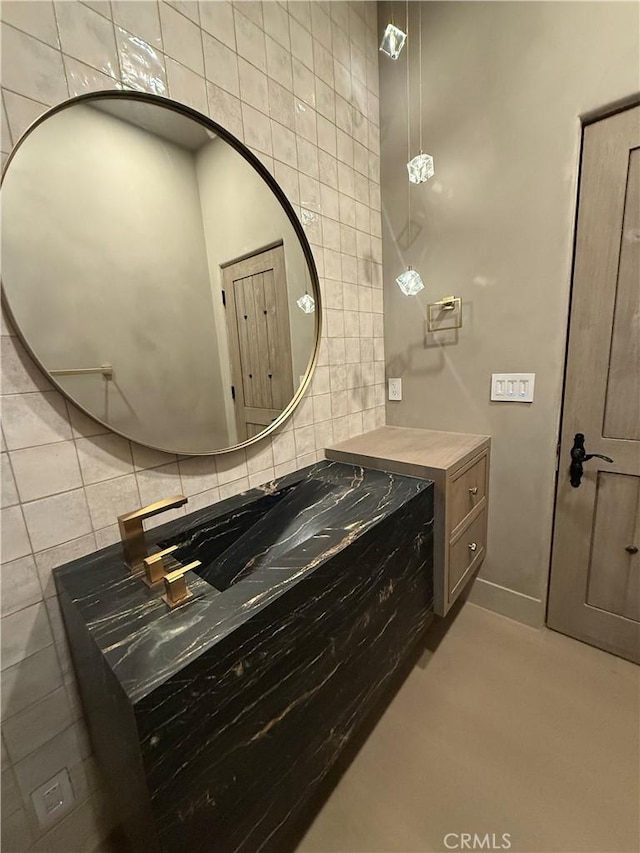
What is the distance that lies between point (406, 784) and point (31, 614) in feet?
3.99

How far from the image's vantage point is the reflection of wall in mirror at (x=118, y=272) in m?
0.76

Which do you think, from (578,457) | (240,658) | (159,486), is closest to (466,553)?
(578,457)

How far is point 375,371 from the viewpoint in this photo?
1.79m

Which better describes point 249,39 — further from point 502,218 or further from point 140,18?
point 502,218

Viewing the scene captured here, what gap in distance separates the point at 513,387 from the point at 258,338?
1.10 meters

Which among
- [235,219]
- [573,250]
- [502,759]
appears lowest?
[502,759]

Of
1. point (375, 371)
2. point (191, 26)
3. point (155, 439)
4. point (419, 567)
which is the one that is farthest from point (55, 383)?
point (375, 371)

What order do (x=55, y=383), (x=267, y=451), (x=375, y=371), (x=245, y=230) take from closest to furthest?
(x=55, y=383)
(x=245, y=230)
(x=267, y=451)
(x=375, y=371)

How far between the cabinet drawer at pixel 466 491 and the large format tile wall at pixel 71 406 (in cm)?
60

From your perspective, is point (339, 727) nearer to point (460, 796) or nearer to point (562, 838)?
point (460, 796)

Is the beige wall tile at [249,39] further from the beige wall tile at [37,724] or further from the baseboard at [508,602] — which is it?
the baseboard at [508,602]

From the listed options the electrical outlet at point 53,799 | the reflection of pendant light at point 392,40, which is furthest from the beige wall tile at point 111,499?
the reflection of pendant light at point 392,40

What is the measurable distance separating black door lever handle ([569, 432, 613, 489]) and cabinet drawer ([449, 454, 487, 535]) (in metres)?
0.33

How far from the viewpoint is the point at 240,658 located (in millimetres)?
628
